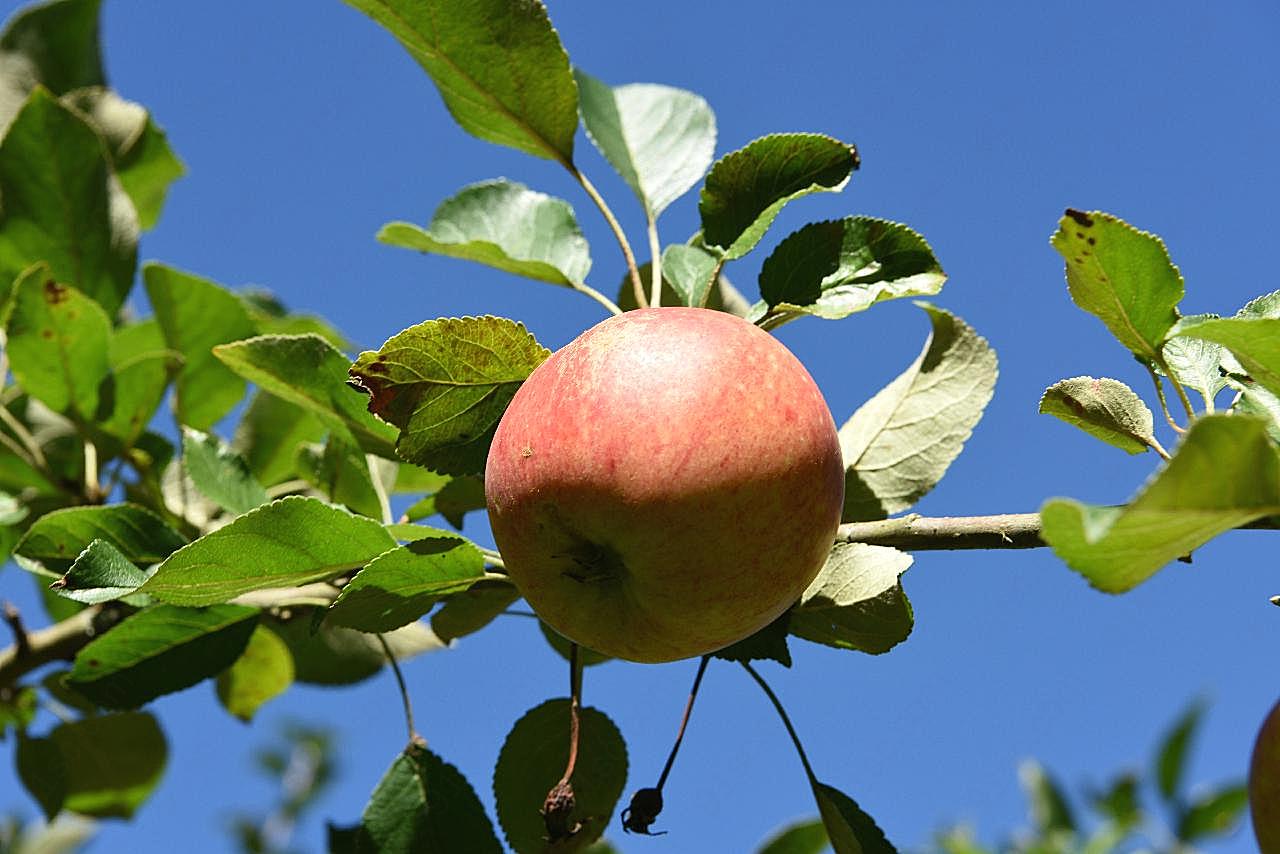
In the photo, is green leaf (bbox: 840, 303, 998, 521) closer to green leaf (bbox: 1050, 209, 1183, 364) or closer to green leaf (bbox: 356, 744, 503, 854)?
green leaf (bbox: 1050, 209, 1183, 364)

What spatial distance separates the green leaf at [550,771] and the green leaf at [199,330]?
76 cm

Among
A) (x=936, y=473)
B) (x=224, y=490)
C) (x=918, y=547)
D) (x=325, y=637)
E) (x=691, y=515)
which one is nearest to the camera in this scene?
(x=691, y=515)

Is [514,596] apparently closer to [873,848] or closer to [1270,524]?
[873,848]

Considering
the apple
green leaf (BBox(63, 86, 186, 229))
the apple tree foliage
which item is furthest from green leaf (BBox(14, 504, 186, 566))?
the apple

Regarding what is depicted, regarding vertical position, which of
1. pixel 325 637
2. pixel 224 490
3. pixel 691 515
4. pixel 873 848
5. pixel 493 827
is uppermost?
pixel 691 515

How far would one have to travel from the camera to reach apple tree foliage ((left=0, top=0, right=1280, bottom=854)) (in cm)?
97

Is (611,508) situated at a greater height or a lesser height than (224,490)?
greater

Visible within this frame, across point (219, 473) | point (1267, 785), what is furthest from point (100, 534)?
point (1267, 785)

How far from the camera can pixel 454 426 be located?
1.04 metres

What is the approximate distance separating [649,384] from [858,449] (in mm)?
401

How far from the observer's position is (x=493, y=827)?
1213mm

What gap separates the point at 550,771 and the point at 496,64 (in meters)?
0.72

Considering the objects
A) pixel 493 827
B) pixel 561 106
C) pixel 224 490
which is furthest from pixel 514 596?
pixel 561 106

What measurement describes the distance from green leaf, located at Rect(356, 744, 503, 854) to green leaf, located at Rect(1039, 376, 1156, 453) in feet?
2.25
